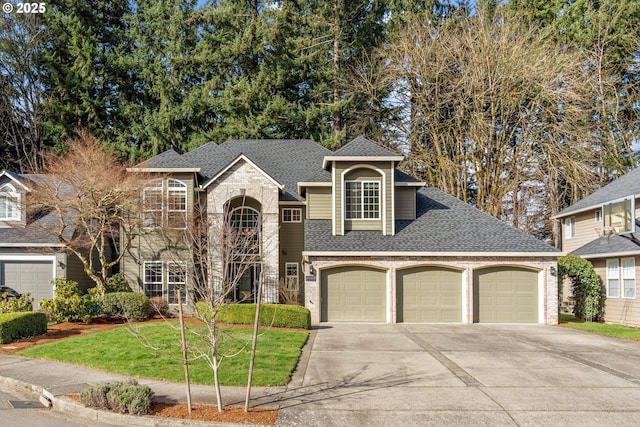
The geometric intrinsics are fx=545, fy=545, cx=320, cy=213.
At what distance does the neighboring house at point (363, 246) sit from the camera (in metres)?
21.8

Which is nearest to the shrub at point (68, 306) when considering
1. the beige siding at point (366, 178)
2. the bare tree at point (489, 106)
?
the beige siding at point (366, 178)

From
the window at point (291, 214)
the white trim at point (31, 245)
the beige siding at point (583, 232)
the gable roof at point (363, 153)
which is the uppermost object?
the gable roof at point (363, 153)

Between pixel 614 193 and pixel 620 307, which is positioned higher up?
pixel 614 193

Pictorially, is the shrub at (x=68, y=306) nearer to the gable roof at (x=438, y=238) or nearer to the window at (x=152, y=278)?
the window at (x=152, y=278)

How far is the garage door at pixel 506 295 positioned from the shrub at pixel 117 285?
14295mm

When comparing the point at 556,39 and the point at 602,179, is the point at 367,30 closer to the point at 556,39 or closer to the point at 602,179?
the point at 556,39

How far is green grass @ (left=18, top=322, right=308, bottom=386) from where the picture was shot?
37.3 feet

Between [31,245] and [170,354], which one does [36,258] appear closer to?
[31,245]

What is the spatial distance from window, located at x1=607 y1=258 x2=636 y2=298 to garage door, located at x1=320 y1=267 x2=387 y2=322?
973 cm

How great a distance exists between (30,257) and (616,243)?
24.6 metres

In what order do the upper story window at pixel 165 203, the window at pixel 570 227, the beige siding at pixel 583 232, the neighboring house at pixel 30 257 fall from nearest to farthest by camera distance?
the upper story window at pixel 165 203 → the neighboring house at pixel 30 257 → the beige siding at pixel 583 232 → the window at pixel 570 227

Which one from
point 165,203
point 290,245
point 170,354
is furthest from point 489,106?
point 170,354

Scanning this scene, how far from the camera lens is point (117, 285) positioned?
22359 mm

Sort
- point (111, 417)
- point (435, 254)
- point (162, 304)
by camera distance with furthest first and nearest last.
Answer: point (435, 254), point (162, 304), point (111, 417)
